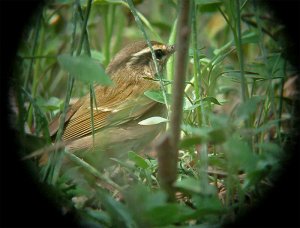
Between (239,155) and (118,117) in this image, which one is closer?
(239,155)

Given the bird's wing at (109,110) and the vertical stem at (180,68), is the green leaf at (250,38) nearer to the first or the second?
the bird's wing at (109,110)

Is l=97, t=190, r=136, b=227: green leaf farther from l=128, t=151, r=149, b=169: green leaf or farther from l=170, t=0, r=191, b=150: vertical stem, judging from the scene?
l=128, t=151, r=149, b=169: green leaf

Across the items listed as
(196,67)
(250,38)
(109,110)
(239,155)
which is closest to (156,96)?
(196,67)

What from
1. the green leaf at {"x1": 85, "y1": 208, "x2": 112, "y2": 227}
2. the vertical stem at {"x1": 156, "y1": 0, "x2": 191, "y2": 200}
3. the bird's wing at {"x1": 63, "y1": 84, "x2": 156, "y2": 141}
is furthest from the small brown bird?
the vertical stem at {"x1": 156, "y1": 0, "x2": 191, "y2": 200}

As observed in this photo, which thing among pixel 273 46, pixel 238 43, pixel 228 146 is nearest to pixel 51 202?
pixel 228 146

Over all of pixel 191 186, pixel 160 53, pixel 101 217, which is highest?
pixel 160 53

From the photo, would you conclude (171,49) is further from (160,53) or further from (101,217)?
(101,217)

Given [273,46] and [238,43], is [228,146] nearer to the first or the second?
[238,43]
